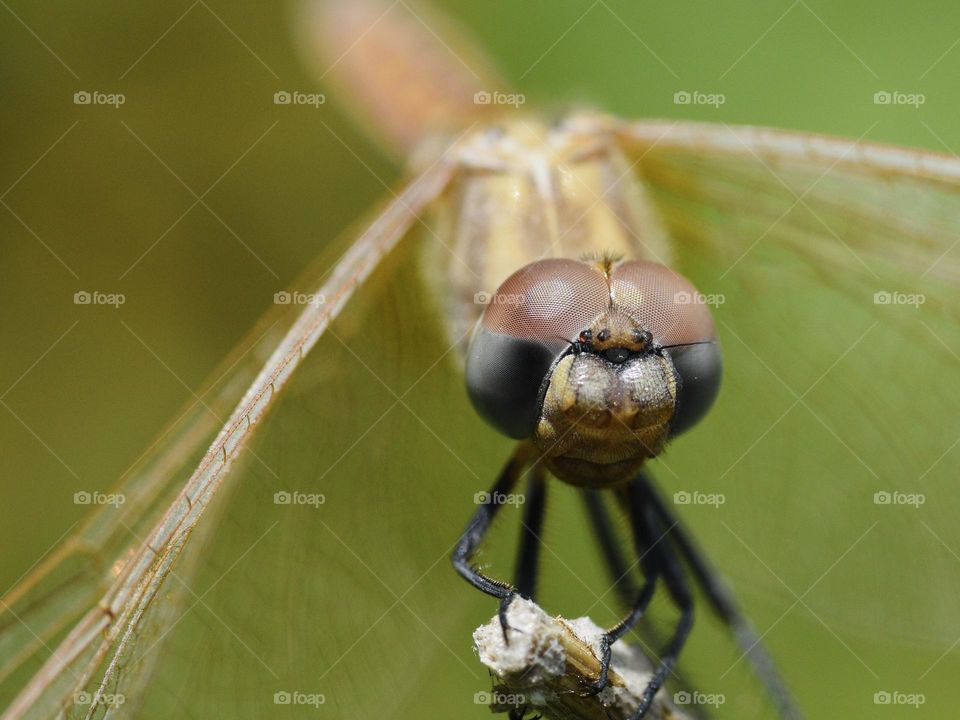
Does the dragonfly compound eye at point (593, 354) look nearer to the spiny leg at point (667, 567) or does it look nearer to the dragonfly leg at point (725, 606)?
the spiny leg at point (667, 567)

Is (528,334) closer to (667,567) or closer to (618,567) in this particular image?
(667,567)

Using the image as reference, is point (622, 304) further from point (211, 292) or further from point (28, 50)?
point (28, 50)

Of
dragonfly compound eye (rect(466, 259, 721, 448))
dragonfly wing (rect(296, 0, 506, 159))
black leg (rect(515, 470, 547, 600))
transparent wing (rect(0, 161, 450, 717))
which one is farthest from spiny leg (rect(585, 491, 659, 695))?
dragonfly wing (rect(296, 0, 506, 159))

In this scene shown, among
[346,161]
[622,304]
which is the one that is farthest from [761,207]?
[346,161]

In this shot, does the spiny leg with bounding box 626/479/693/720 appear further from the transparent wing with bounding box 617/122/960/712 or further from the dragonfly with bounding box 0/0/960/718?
the transparent wing with bounding box 617/122/960/712

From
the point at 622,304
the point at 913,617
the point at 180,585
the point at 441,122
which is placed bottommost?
the point at 180,585

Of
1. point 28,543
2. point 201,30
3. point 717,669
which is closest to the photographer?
point 717,669
